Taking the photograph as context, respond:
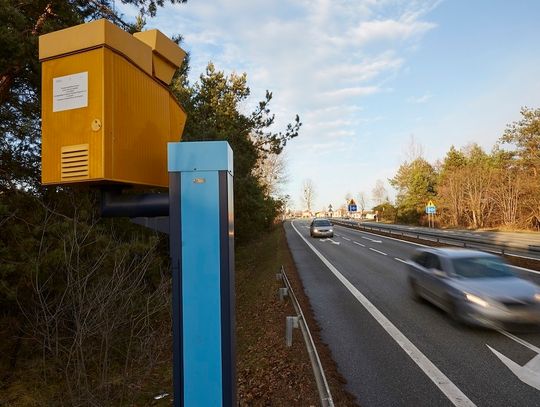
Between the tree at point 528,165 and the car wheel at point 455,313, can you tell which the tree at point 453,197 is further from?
the car wheel at point 455,313

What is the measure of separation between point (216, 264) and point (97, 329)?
4694 mm

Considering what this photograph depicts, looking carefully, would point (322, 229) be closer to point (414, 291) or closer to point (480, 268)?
point (414, 291)

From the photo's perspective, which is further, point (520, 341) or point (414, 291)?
point (414, 291)

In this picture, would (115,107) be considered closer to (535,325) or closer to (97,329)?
(97,329)

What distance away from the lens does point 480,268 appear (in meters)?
8.65

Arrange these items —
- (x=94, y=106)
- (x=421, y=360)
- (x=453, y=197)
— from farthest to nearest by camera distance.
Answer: (x=453, y=197) → (x=421, y=360) → (x=94, y=106)

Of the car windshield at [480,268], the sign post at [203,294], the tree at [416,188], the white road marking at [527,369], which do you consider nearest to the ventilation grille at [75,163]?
→ the sign post at [203,294]

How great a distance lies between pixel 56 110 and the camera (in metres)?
1.92

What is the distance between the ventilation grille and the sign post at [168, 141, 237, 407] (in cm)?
43

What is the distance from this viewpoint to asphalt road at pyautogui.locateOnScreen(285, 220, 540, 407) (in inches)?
203

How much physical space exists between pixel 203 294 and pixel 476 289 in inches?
299

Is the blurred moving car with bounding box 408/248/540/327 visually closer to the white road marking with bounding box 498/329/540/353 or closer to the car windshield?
the car windshield

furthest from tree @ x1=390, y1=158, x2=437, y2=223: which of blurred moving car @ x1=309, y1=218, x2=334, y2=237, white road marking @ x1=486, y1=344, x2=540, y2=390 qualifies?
white road marking @ x1=486, y1=344, x2=540, y2=390

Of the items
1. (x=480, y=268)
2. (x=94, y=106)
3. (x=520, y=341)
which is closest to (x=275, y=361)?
(x=520, y=341)
